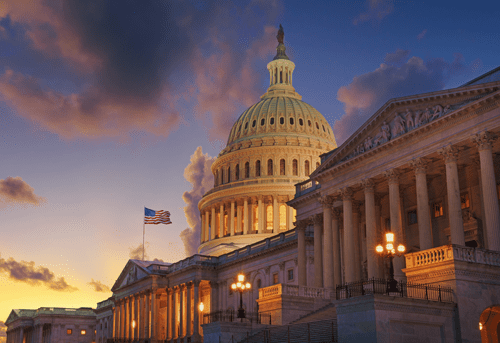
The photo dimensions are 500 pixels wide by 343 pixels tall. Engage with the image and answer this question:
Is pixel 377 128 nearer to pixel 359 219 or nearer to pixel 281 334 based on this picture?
pixel 359 219

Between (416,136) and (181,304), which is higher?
(416,136)

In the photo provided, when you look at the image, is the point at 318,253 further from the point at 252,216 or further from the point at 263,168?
the point at 263,168

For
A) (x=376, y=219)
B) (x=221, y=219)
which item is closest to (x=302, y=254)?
(x=376, y=219)

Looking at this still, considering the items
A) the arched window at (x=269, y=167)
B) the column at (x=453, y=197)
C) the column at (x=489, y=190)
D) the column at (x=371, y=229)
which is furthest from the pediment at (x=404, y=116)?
the arched window at (x=269, y=167)

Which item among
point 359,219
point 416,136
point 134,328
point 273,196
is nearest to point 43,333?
point 134,328

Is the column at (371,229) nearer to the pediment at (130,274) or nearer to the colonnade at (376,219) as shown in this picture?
the colonnade at (376,219)

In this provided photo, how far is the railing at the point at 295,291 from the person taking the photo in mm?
51125

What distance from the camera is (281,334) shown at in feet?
142

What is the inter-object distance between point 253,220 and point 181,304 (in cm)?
2878

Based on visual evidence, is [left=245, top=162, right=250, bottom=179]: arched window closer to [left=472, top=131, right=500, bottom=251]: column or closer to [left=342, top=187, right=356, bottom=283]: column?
[left=342, top=187, right=356, bottom=283]: column

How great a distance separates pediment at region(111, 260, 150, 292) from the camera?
10336 cm

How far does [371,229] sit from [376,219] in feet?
13.6

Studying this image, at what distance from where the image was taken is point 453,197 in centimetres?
4325

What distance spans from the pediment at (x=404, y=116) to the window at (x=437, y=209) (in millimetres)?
6852
